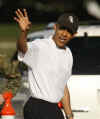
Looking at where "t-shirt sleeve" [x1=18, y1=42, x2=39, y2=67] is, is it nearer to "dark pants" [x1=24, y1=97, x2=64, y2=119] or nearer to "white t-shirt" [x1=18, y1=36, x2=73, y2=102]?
"white t-shirt" [x1=18, y1=36, x2=73, y2=102]

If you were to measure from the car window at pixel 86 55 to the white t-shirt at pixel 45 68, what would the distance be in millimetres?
2102

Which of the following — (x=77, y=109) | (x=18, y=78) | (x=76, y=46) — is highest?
(x=76, y=46)

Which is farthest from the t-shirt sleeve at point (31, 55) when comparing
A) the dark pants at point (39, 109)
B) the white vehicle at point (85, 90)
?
the white vehicle at point (85, 90)

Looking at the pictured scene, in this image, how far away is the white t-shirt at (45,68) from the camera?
508 cm

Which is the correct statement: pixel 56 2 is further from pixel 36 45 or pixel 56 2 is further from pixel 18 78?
pixel 36 45

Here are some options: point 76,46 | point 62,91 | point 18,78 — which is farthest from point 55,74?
point 18,78

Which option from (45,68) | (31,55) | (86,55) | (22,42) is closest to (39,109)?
(45,68)

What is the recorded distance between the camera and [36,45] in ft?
16.7

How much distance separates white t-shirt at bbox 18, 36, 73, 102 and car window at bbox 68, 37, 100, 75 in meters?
2.10

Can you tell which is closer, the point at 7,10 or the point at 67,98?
the point at 67,98

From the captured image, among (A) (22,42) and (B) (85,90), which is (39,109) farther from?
(B) (85,90)

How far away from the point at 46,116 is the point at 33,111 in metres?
0.12

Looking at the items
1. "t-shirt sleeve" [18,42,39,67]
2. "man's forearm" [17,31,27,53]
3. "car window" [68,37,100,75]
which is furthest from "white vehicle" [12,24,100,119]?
"man's forearm" [17,31,27,53]

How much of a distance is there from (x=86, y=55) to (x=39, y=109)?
280 centimetres
